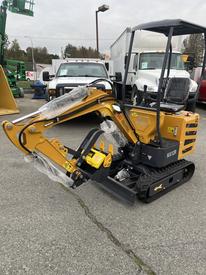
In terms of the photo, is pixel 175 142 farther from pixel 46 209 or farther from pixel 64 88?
pixel 64 88

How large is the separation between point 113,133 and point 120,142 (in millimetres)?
194

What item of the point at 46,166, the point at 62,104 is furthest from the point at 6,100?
the point at 46,166

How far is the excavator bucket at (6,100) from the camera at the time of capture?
9.60m

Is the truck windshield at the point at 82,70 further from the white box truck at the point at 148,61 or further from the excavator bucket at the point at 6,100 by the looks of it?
the excavator bucket at the point at 6,100

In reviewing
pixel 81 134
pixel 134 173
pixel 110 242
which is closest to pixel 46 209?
pixel 110 242

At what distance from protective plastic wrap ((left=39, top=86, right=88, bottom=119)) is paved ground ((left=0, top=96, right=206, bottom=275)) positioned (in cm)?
121

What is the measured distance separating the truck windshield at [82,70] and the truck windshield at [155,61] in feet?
7.33

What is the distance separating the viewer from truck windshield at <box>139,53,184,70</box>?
10.6 metres

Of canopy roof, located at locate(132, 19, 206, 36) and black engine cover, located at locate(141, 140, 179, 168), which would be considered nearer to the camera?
canopy roof, located at locate(132, 19, 206, 36)

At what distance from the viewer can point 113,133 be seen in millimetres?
4051

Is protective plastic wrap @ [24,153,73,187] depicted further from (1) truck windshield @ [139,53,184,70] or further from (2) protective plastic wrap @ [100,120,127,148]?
(1) truck windshield @ [139,53,184,70]

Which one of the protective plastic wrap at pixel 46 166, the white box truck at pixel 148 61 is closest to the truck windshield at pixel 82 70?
the white box truck at pixel 148 61

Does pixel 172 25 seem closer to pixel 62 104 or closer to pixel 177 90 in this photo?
pixel 177 90

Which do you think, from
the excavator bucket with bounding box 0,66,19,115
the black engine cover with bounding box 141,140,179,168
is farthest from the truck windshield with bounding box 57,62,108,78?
the black engine cover with bounding box 141,140,179,168
